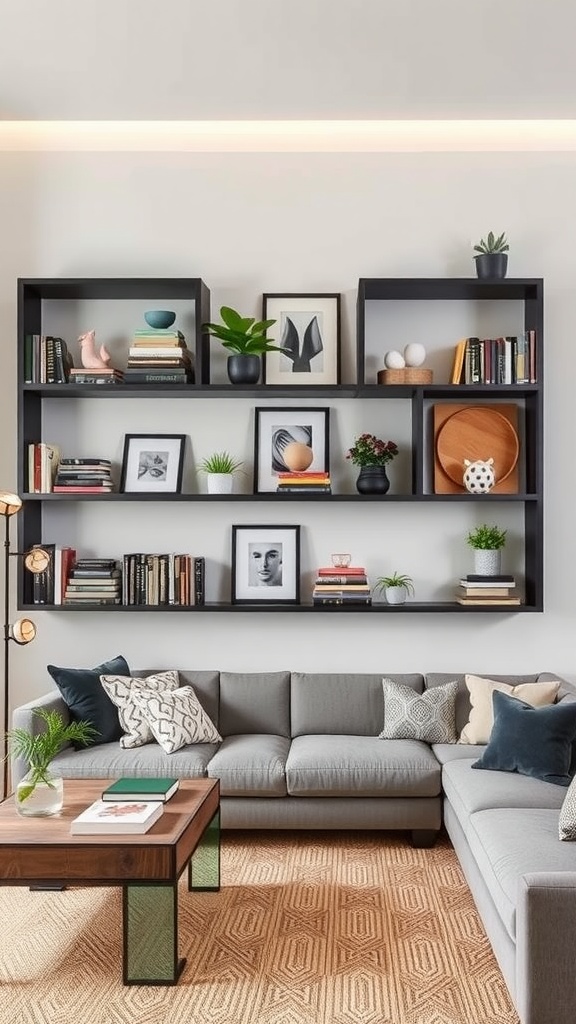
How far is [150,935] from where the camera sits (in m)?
2.83

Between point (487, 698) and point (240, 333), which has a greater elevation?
point (240, 333)

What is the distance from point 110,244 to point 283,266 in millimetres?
879

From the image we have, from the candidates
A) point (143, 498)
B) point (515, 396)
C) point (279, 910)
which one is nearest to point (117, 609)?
point (143, 498)

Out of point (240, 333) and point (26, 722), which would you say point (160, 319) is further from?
point (26, 722)

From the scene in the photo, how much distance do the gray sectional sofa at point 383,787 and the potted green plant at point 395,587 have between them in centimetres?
38

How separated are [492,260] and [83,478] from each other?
2217mm

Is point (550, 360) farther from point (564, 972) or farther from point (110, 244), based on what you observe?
point (564, 972)

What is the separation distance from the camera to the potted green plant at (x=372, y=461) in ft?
15.1

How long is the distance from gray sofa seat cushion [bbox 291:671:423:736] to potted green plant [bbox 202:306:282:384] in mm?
1477

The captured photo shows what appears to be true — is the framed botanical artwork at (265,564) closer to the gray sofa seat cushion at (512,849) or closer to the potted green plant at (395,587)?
the potted green plant at (395,587)

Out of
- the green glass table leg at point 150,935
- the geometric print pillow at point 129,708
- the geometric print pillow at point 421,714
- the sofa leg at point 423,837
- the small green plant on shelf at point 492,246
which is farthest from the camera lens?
the small green plant on shelf at point 492,246

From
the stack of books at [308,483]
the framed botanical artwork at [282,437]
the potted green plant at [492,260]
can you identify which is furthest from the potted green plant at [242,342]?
the potted green plant at [492,260]

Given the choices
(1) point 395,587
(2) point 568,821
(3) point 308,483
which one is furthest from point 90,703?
(2) point 568,821

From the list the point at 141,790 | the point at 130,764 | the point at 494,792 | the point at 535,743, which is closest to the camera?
the point at 141,790
